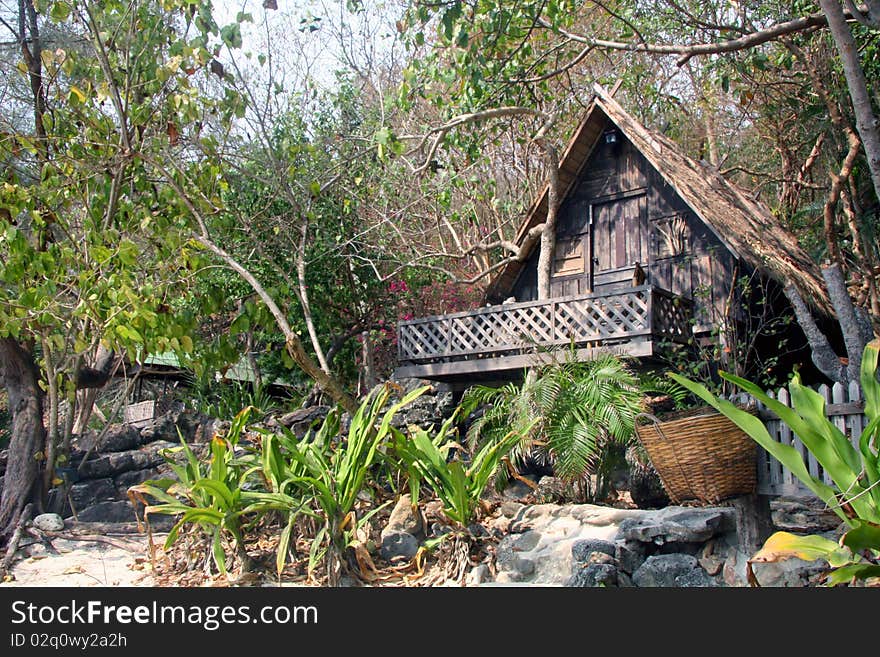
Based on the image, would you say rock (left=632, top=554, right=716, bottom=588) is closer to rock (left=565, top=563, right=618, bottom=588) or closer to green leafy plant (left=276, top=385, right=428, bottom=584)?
rock (left=565, top=563, right=618, bottom=588)

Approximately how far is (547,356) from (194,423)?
5613mm

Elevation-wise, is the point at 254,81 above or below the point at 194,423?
above

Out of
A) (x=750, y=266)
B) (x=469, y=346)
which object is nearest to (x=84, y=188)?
(x=469, y=346)

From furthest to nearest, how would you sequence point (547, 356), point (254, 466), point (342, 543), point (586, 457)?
point (547, 356) → point (586, 457) → point (254, 466) → point (342, 543)

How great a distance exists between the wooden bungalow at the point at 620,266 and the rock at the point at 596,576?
4.13 m

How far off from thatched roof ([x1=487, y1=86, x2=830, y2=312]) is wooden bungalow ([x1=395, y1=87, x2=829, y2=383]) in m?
0.02

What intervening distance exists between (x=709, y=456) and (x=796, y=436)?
61cm

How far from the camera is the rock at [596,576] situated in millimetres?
5500

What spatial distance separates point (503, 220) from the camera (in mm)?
17531

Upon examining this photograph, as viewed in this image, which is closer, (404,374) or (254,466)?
(254,466)

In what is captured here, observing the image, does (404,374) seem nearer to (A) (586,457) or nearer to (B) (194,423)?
(B) (194,423)

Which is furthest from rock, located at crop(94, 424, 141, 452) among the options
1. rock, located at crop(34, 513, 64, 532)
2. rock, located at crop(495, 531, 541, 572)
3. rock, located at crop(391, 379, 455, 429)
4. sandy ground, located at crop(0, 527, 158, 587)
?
rock, located at crop(495, 531, 541, 572)

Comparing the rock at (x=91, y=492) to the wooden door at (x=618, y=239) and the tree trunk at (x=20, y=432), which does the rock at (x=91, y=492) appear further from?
the wooden door at (x=618, y=239)

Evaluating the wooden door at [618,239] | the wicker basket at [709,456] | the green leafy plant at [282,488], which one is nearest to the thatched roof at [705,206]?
the wooden door at [618,239]
